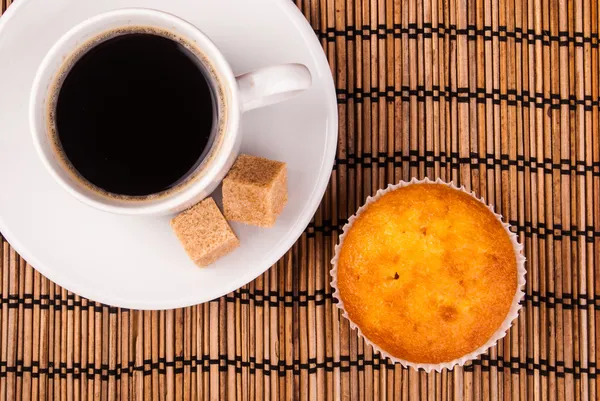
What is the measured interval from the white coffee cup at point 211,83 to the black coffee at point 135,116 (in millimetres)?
21

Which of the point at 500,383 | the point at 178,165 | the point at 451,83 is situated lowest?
the point at 500,383

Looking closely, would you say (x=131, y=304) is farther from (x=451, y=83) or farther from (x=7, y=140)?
(x=451, y=83)

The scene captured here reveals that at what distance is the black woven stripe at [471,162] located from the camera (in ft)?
3.60

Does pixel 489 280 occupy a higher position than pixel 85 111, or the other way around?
pixel 85 111

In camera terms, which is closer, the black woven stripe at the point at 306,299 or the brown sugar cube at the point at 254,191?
the brown sugar cube at the point at 254,191

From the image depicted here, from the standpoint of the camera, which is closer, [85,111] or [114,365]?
[85,111]

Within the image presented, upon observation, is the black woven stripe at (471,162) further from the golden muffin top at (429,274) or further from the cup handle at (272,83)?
the cup handle at (272,83)

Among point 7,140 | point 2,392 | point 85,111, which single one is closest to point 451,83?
point 85,111

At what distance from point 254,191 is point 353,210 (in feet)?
0.95

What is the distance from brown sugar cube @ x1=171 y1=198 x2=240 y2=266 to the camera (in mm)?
877

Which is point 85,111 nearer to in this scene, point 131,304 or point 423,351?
point 131,304

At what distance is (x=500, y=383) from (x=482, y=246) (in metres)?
0.32

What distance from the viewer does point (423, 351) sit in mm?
958

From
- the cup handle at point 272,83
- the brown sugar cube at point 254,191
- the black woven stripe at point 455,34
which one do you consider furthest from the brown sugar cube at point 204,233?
the black woven stripe at point 455,34
